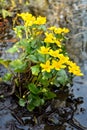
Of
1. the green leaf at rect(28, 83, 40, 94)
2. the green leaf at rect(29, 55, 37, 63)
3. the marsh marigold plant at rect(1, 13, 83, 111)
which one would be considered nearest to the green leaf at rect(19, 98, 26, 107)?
→ the marsh marigold plant at rect(1, 13, 83, 111)

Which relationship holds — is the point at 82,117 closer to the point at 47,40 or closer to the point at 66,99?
the point at 66,99

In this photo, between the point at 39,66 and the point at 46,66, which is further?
the point at 39,66

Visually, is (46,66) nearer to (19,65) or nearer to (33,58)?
(33,58)

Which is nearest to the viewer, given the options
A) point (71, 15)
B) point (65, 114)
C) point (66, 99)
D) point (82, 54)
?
point (65, 114)

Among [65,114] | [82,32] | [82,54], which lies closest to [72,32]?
[82,32]

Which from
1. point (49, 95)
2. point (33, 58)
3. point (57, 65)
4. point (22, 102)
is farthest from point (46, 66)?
point (22, 102)

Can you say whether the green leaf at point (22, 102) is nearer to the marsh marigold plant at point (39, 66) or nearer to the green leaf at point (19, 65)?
the marsh marigold plant at point (39, 66)

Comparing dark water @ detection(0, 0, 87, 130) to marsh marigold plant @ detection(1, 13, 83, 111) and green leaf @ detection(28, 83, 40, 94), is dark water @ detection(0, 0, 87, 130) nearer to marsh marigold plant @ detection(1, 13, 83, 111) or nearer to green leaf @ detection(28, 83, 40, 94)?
marsh marigold plant @ detection(1, 13, 83, 111)

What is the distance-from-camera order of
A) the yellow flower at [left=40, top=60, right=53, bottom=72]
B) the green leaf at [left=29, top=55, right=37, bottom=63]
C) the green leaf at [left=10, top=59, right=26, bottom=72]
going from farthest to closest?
the green leaf at [left=10, top=59, right=26, bottom=72] → the green leaf at [left=29, top=55, right=37, bottom=63] → the yellow flower at [left=40, top=60, right=53, bottom=72]
